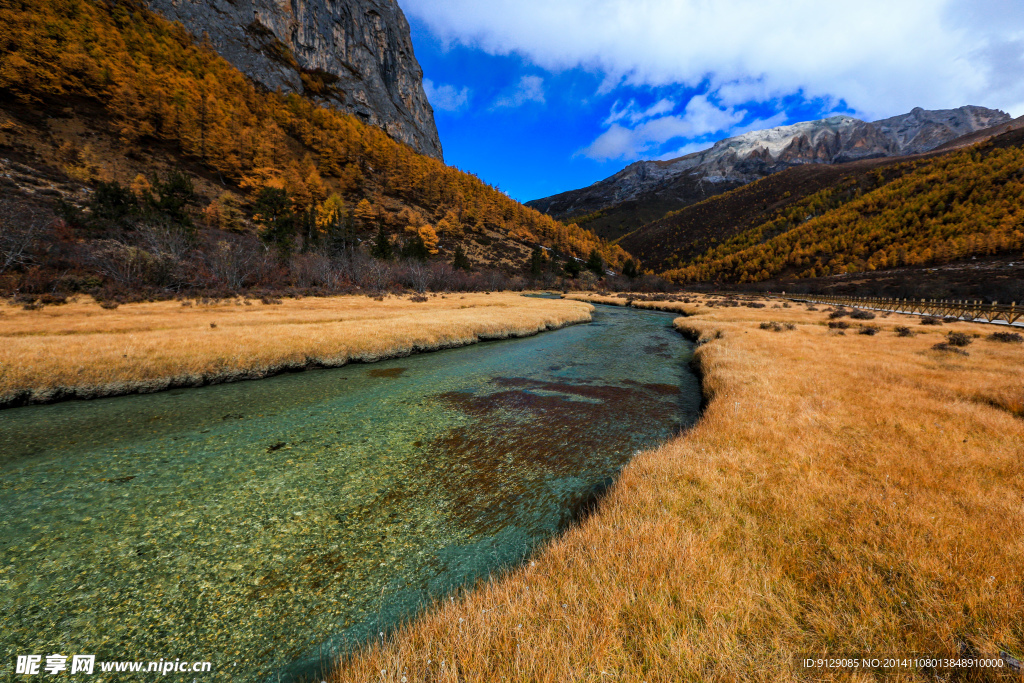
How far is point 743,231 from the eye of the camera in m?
150

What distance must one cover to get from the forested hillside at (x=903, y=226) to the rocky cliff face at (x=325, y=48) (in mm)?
170628

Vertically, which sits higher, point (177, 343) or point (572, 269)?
point (572, 269)

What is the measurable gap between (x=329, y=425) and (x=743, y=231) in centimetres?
18504

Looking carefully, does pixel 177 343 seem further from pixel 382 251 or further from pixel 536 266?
pixel 536 266

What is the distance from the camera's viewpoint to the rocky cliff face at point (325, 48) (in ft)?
414

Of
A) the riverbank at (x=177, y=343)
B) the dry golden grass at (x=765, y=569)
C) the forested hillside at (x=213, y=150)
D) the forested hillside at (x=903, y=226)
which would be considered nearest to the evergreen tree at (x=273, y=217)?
the forested hillside at (x=213, y=150)

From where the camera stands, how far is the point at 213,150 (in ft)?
295

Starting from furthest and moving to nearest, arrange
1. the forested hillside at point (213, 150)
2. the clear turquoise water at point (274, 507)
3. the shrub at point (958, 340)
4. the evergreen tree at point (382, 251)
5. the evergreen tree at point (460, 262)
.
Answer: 1. the evergreen tree at point (460, 262)
2. the evergreen tree at point (382, 251)
3. the forested hillside at point (213, 150)
4. the shrub at point (958, 340)
5. the clear turquoise water at point (274, 507)

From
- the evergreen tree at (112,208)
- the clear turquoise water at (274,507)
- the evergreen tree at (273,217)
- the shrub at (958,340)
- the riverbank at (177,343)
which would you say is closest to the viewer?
the clear turquoise water at (274,507)

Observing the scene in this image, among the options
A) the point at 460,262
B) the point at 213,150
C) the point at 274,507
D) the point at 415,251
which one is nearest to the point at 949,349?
the point at 274,507

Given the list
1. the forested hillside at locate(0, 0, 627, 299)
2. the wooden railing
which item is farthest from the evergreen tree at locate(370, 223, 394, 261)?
the wooden railing

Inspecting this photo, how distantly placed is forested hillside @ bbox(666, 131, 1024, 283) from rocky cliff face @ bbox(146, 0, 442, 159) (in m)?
171

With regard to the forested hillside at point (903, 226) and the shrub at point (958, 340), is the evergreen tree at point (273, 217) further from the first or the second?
the forested hillside at point (903, 226)

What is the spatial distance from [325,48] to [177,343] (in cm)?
20180
